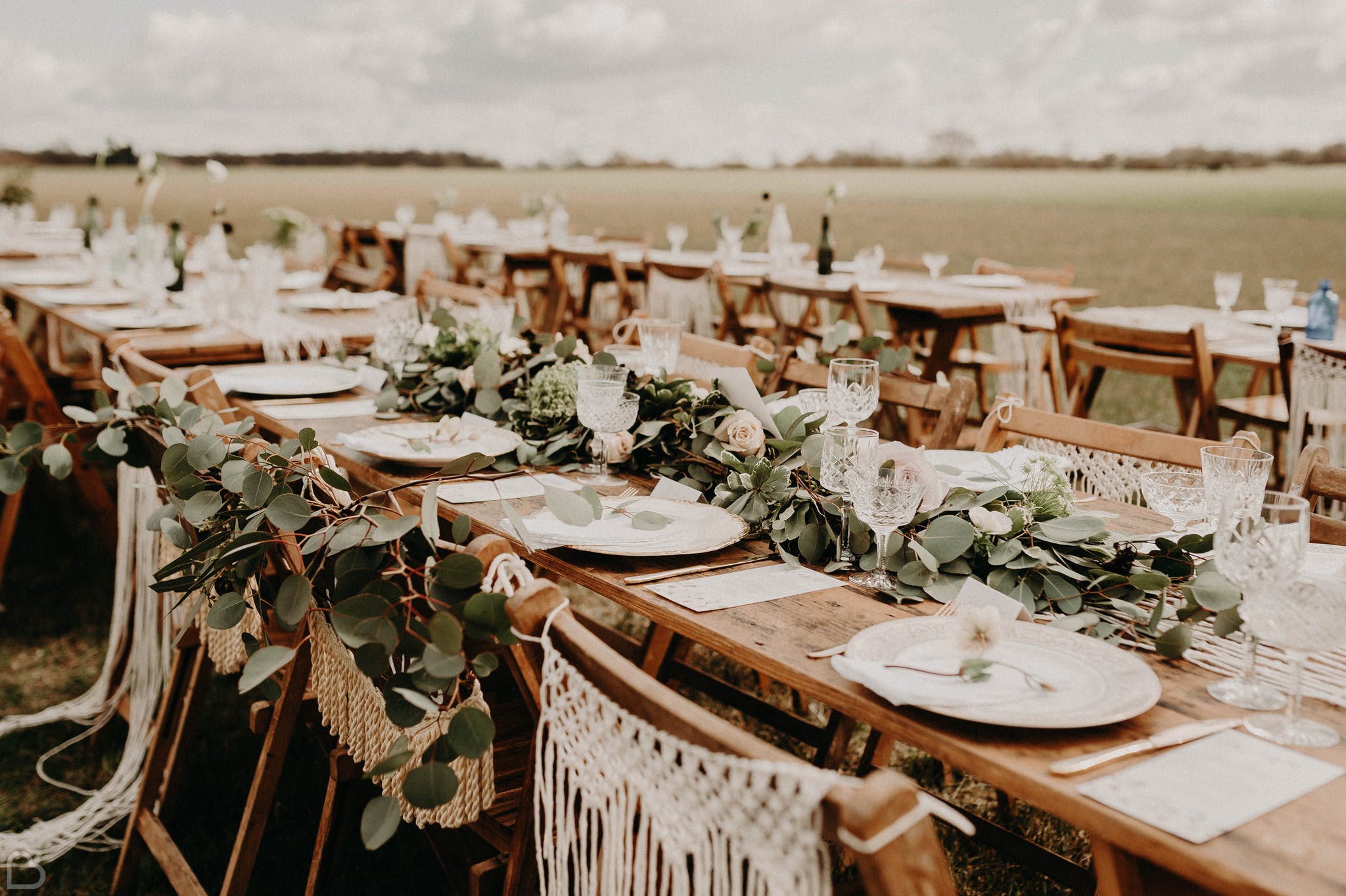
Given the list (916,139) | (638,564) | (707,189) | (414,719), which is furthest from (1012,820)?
(707,189)

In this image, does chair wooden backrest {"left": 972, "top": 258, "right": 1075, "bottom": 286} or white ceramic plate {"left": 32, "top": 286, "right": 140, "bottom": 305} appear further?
chair wooden backrest {"left": 972, "top": 258, "right": 1075, "bottom": 286}

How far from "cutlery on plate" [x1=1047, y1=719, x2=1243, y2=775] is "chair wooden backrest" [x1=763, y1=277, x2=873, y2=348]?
7.48 ft

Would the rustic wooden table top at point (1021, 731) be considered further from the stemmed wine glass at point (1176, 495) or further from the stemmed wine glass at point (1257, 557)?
the stemmed wine glass at point (1176, 495)

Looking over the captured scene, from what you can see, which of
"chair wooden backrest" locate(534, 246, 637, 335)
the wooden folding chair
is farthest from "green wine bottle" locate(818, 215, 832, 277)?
the wooden folding chair

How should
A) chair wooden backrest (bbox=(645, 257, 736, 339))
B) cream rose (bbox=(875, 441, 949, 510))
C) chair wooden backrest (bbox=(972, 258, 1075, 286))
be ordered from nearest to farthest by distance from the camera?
cream rose (bbox=(875, 441, 949, 510)) → chair wooden backrest (bbox=(645, 257, 736, 339)) → chair wooden backrest (bbox=(972, 258, 1075, 286))

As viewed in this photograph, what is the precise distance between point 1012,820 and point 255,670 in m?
1.79

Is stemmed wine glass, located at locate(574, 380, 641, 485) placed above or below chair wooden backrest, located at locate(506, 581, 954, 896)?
above

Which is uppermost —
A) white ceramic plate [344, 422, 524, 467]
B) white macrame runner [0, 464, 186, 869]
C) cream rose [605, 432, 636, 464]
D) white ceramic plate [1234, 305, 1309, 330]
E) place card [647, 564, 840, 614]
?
white ceramic plate [1234, 305, 1309, 330]

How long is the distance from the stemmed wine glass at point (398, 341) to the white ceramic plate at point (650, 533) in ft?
3.29

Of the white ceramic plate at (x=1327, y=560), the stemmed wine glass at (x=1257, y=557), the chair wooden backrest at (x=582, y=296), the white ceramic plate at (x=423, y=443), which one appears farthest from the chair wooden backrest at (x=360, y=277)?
the stemmed wine glass at (x=1257, y=557)

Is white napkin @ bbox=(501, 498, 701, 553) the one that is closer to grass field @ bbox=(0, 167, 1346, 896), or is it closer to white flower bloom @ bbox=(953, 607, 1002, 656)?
white flower bloom @ bbox=(953, 607, 1002, 656)

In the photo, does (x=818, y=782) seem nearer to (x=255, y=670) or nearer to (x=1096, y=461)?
(x=255, y=670)

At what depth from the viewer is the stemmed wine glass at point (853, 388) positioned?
1871 mm

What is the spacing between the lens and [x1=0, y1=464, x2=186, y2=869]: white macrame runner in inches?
87.0
